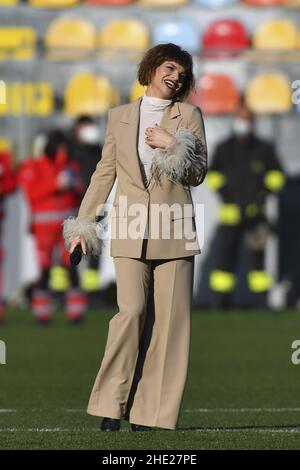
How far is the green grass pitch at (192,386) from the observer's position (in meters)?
7.65

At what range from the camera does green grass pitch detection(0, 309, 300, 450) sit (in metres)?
7.65

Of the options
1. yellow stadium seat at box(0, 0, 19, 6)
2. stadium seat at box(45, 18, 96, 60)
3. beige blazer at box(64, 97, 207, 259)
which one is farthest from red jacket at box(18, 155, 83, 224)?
beige blazer at box(64, 97, 207, 259)

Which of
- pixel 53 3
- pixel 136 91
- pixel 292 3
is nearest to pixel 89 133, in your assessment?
pixel 136 91

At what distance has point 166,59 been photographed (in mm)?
7754

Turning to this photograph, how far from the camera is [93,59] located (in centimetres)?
1970

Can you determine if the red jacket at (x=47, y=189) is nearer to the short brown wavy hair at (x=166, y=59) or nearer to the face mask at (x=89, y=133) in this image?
the face mask at (x=89, y=133)

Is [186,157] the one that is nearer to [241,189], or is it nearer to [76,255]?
[76,255]

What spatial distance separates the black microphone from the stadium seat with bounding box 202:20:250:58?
13.7m

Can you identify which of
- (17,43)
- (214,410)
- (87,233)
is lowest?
(214,410)

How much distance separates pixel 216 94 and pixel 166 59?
11854 millimetres

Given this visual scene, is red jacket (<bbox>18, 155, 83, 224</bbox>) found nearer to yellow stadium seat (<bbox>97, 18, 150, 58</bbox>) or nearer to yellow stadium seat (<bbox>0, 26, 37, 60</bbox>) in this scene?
yellow stadium seat (<bbox>0, 26, 37, 60</bbox>)

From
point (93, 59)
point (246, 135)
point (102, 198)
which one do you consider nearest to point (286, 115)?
point (246, 135)

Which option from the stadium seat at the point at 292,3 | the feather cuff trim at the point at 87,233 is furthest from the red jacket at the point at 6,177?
the feather cuff trim at the point at 87,233

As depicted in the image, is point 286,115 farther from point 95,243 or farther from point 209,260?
point 95,243
